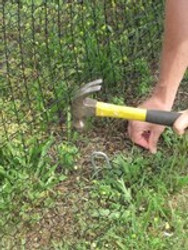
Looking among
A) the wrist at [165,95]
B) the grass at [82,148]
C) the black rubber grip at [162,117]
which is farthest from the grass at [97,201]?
the black rubber grip at [162,117]

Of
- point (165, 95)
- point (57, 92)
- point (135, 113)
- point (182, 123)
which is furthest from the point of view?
point (57, 92)

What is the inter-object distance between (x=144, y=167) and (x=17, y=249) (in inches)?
22.3

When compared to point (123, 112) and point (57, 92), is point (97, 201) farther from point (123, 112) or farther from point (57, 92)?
point (57, 92)

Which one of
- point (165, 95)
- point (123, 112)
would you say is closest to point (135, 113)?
point (123, 112)

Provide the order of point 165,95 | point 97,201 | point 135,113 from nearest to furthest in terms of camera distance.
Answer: point 135,113 < point 97,201 < point 165,95

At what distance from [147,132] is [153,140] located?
0.04m

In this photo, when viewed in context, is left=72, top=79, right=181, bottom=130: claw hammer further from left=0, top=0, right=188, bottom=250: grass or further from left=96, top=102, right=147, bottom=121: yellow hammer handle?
left=0, top=0, right=188, bottom=250: grass

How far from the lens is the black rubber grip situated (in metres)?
1.87

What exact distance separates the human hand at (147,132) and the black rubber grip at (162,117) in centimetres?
31

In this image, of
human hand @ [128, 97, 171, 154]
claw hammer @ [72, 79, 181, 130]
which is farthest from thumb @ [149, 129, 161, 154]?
claw hammer @ [72, 79, 181, 130]

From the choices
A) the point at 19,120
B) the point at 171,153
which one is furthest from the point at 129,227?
the point at 19,120

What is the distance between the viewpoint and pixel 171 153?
2.30m

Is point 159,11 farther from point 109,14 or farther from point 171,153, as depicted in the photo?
point 171,153

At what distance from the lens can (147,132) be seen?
2.28m
